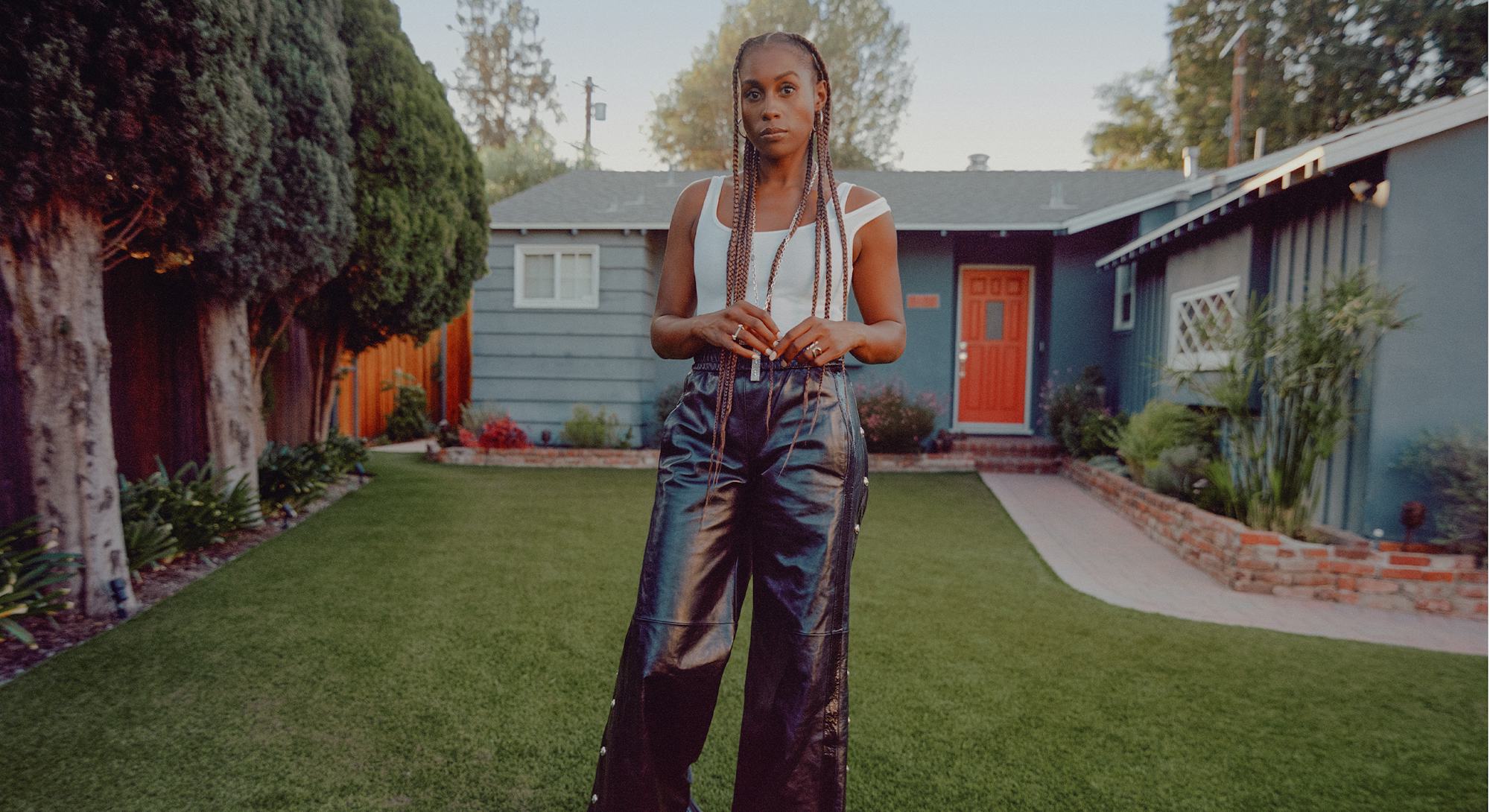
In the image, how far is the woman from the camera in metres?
1.53

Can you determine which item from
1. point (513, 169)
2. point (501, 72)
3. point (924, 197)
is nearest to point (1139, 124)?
point (924, 197)

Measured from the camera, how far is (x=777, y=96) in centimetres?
158

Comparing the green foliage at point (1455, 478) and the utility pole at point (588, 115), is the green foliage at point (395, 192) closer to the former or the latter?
the green foliage at point (1455, 478)

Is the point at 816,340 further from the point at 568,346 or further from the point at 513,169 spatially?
the point at 513,169

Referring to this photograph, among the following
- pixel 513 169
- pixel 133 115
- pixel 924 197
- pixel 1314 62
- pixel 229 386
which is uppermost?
pixel 1314 62

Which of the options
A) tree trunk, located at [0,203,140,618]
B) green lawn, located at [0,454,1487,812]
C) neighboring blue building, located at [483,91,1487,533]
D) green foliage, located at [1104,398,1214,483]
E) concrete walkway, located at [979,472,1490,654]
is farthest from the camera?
neighboring blue building, located at [483,91,1487,533]

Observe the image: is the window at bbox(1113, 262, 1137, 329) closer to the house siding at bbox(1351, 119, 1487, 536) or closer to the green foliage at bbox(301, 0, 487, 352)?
the house siding at bbox(1351, 119, 1487, 536)

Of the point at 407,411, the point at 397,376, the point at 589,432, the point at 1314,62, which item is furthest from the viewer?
the point at 1314,62

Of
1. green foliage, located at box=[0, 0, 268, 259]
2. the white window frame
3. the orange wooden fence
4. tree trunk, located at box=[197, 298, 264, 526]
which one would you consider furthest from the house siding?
the orange wooden fence

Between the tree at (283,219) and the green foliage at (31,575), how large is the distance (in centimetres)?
182

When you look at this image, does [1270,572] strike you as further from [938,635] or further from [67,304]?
[67,304]

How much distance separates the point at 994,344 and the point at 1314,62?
569 inches

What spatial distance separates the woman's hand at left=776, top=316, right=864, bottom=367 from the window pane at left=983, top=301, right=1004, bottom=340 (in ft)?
32.0

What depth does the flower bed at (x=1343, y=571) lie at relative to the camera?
438 centimetres
